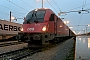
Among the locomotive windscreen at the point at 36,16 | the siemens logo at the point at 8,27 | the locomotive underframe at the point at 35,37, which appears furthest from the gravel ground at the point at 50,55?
the siemens logo at the point at 8,27

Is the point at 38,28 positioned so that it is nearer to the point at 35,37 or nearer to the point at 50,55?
the point at 35,37

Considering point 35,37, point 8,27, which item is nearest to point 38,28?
point 35,37

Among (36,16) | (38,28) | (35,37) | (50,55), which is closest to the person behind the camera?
(50,55)

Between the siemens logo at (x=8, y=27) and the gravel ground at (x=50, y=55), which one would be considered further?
the siemens logo at (x=8, y=27)

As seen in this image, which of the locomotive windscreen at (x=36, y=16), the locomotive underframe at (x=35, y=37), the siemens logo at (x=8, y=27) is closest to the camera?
the locomotive underframe at (x=35, y=37)

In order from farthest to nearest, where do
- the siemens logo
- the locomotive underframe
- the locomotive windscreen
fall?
the siemens logo < the locomotive windscreen < the locomotive underframe

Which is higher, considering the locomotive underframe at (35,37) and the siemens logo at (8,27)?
the siemens logo at (8,27)

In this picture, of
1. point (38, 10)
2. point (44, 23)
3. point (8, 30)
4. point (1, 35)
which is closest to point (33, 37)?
point (44, 23)

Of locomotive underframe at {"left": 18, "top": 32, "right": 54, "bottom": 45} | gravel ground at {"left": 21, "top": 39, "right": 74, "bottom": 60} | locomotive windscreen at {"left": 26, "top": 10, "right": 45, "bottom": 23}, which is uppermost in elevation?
locomotive windscreen at {"left": 26, "top": 10, "right": 45, "bottom": 23}

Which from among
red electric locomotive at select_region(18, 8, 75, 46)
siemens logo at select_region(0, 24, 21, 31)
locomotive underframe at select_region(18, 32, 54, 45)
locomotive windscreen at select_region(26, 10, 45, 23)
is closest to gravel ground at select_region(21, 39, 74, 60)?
locomotive underframe at select_region(18, 32, 54, 45)

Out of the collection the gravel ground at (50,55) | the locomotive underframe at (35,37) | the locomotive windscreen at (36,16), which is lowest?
the gravel ground at (50,55)

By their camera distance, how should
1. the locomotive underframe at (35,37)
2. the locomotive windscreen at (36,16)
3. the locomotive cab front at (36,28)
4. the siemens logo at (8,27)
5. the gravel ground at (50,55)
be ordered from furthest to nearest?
the siemens logo at (8,27) → the locomotive windscreen at (36,16) → the locomotive cab front at (36,28) → the locomotive underframe at (35,37) → the gravel ground at (50,55)

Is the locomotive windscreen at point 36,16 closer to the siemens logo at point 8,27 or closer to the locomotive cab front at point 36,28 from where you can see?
the locomotive cab front at point 36,28

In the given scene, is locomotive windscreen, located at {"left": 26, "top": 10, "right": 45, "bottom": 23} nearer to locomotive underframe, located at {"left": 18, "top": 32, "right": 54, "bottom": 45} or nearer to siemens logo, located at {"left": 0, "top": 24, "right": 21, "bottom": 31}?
locomotive underframe, located at {"left": 18, "top": 32, "right": 54, "bottom": 45}
